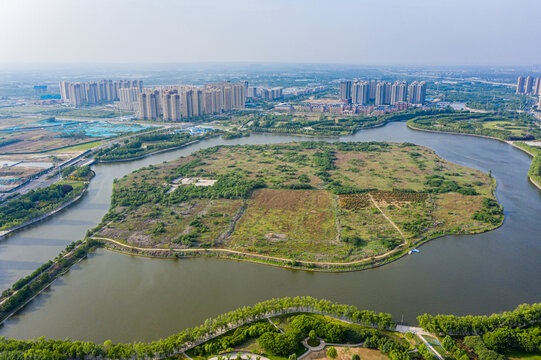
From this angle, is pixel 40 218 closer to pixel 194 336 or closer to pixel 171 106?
pixel 194 336

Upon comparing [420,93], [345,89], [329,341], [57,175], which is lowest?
[329,341]

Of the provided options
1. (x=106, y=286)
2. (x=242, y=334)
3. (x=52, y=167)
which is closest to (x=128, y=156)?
(x=52, y=167)

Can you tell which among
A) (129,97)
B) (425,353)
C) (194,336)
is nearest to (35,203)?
(194,336)

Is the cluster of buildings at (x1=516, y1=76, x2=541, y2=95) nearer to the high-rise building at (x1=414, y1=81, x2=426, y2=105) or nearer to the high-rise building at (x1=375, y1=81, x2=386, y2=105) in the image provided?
the high-rise building at (x1=414, y1=81, x2=426, y2=105)

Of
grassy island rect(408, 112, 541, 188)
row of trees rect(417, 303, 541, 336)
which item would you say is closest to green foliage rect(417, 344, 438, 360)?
row of trees rect(417, 303, 541, 336)

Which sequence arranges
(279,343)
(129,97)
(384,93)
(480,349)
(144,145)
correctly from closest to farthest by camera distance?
1. (480,349)
2. (279,343)
3. (144,145)
4. (129,97)
5. (384,93)
